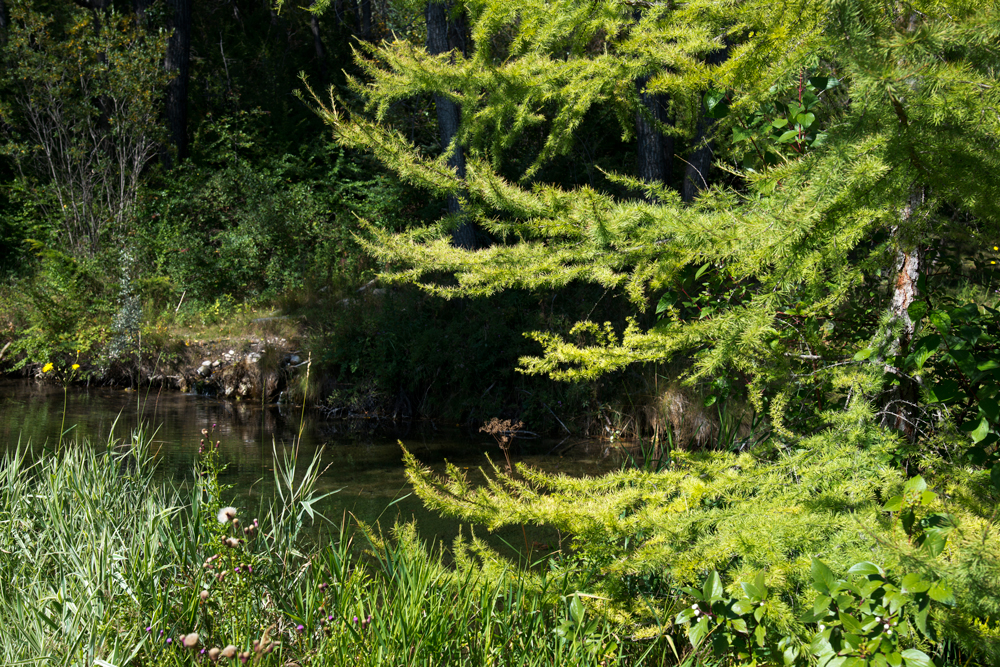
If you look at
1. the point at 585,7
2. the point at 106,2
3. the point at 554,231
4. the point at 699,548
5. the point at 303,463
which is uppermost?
the point at 106,2

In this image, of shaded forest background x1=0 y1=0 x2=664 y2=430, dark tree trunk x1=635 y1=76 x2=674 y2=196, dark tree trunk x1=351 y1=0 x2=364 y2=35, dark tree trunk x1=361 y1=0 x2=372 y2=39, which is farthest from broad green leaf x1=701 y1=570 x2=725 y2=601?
dark tree trunk x1=351 y1=0 x2=364 y2=35

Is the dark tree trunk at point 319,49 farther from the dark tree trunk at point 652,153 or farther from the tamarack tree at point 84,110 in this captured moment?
the dark tree trunk at point 652,153

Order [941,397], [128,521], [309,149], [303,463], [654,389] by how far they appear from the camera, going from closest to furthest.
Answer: [941,397] < [128,521] < [303,463] < [654,389] < [309,149]

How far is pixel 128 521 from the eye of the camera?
9.39ft

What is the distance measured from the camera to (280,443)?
7281 mm

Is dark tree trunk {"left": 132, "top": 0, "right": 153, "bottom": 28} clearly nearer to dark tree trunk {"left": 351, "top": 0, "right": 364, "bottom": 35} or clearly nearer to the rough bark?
dark tree trunk {"left": 351, "top": 0, "right": 364, "bottom": 35}

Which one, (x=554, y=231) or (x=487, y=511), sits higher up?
(x=554, y=231)

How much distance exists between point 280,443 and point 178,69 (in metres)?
10.0

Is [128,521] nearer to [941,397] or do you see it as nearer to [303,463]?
[941,397]

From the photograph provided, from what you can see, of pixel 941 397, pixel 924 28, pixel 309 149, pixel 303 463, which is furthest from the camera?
pixel 309 149

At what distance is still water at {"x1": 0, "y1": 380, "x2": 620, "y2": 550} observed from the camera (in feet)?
17.5

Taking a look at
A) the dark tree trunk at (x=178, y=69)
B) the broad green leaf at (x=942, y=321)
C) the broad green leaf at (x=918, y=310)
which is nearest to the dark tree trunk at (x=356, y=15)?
the dark tree trunk at (x=178, y=69)

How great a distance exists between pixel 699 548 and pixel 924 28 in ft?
4.32

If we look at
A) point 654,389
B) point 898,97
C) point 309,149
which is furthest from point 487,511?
point 309,149
